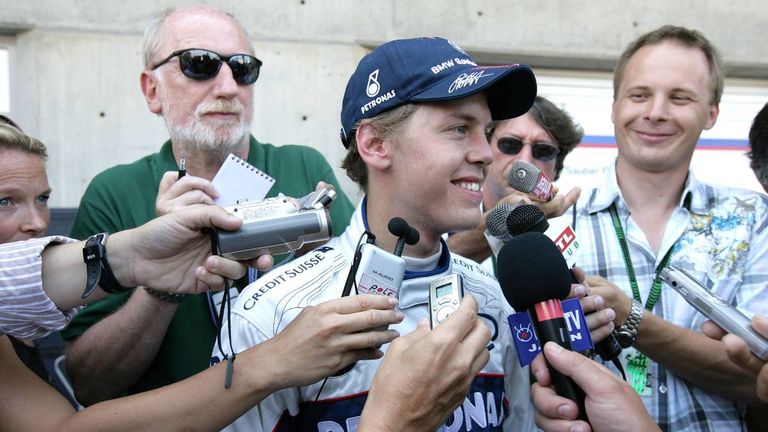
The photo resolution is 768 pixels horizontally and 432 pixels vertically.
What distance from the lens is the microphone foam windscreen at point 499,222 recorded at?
6.33ft

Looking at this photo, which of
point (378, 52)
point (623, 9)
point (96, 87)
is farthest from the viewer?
point (623, 9)

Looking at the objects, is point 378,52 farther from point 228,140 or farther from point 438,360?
point 438,360

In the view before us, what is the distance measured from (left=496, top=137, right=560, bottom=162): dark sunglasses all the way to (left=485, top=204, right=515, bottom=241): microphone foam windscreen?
4.10ft

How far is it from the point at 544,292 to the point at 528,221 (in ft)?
0.85

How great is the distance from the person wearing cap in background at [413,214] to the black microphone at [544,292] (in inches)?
10.8

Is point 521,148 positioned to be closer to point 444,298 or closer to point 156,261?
point 444,298


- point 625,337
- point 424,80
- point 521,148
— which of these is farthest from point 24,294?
point 521,148

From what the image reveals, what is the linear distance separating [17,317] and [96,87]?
3294mm

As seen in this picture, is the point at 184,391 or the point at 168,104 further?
the point at 168,104

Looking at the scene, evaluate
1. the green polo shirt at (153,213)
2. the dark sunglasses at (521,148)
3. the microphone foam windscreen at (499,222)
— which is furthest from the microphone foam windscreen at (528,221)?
the dark sunglasses at (521,148)

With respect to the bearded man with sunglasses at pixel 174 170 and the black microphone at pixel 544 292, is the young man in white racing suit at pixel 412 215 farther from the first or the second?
the bearded man with sunglasses at pixel 174 170

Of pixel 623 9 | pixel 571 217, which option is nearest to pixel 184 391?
pixel 571 217

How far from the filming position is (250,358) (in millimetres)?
1659

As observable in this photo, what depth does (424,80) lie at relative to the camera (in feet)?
6.39
